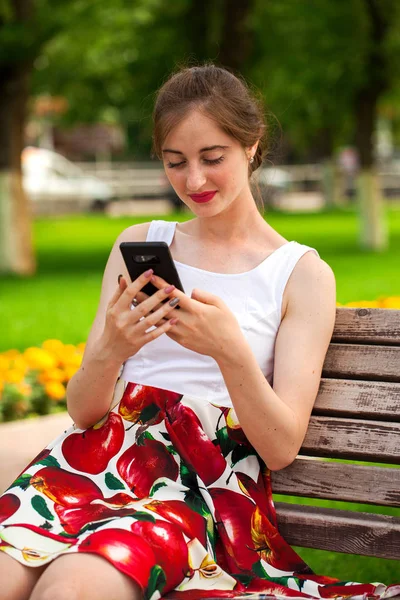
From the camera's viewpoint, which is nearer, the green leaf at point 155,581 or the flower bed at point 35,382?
the green leaf at point 155,581

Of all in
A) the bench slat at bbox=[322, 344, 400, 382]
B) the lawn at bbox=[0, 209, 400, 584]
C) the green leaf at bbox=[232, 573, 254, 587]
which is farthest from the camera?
the lawn at bbox=[0, 209, 400, 584]

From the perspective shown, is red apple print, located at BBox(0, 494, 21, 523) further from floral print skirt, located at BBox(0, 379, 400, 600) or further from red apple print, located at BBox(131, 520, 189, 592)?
red apple print, located at BBox(131, 520, 189, 592)

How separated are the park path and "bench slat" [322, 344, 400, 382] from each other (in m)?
2.10

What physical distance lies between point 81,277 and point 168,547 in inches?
410

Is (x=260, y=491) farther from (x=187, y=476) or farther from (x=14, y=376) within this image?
(x=14, y=376)

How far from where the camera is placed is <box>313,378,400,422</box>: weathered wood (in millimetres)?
2787

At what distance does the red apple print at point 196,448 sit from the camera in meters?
2.64

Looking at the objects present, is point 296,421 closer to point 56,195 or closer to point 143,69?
point 143,69

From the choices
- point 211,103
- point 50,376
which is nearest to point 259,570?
point 211,103

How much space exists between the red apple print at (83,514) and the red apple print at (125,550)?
12 cm

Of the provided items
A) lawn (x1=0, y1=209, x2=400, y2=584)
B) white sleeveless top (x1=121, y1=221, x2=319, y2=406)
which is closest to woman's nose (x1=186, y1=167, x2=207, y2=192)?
white sleeveless top (x1=121, y1=221, x2=319, y2=406)

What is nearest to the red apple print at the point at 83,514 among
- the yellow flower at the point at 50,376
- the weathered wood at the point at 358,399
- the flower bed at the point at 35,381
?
the weathered wood at the point at 358,399

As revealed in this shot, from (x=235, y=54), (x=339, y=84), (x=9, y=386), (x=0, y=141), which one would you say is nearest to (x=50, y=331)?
(x=9, y=386)

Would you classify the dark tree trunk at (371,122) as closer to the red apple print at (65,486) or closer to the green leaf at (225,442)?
the green leaf at (225,442)
